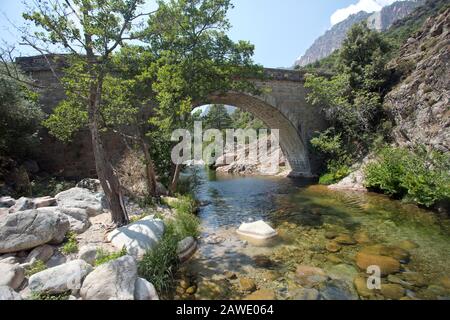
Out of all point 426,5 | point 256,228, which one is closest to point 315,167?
point 256,228

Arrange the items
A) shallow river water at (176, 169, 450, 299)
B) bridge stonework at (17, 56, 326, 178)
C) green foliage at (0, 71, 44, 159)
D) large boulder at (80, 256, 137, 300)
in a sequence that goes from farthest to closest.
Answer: bridge stonework at (17, 56, 326, 178), green foliage at (0, 71, 44, 159), shallow river water at (176, 169, 450, 299), large boulder at (80, 256, 137, 300)

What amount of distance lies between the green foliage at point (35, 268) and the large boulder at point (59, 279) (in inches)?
15.2

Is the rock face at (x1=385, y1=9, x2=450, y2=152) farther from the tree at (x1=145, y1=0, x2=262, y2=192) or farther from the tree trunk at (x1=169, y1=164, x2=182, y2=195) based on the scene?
the tree trunk at (x1=169, y1=164, x2=182, y2=195)

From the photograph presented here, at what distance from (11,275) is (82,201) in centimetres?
404

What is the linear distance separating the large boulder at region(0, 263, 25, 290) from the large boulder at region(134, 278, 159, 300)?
1.81 m

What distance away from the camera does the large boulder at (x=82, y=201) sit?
7699mm

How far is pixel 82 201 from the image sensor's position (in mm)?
8039

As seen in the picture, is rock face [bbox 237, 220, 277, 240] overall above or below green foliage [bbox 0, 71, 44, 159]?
below

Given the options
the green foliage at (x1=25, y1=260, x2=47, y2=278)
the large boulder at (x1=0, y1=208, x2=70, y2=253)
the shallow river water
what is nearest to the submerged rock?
the shallow river water

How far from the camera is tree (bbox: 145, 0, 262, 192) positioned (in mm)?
9086

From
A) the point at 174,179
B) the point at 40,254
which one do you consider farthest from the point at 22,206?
the point at 174,179

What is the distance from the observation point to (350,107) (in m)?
16.3

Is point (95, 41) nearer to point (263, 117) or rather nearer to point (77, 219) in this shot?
point (77, 219)
